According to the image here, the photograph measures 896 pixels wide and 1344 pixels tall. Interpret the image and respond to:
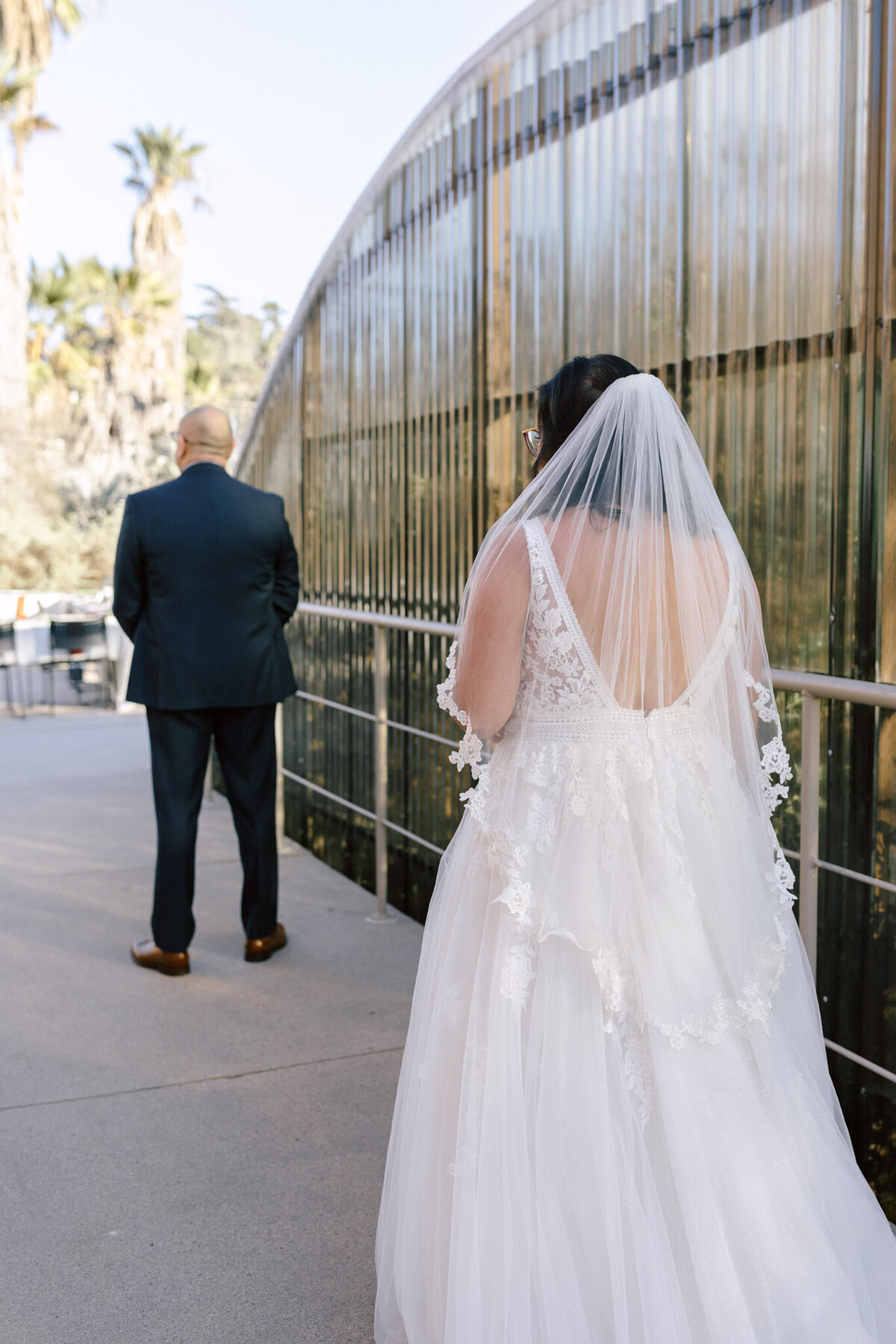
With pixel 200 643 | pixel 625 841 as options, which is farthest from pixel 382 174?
pixel 625 841

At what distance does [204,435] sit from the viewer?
12.6 ft

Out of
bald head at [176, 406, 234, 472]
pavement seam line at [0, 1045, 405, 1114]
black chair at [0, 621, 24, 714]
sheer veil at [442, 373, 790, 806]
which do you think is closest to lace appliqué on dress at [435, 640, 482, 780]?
sheer veil at [442, 373, 790, 806]

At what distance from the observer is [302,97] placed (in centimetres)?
2836

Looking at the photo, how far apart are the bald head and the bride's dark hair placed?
2054 millimetres

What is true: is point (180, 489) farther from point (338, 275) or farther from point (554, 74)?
point (338, 275)

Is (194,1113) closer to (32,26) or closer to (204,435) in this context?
(204,435)

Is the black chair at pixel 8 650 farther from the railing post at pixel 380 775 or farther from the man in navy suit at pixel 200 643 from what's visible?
the man in navy suit at pixel 200 643

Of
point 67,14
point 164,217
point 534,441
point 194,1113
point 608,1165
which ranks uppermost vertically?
point 67,14

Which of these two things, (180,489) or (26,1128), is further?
(180,489)

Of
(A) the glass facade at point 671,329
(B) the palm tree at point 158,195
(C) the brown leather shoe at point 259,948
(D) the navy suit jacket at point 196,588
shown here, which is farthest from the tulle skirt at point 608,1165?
(B) the palm tree at point 158,195

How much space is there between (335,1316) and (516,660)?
4.16 ft

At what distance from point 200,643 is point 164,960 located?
1055mm

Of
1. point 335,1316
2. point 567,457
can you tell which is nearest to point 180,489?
point 567,457

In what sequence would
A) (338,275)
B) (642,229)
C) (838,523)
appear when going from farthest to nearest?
(338,275), (642,229), (838,523)
